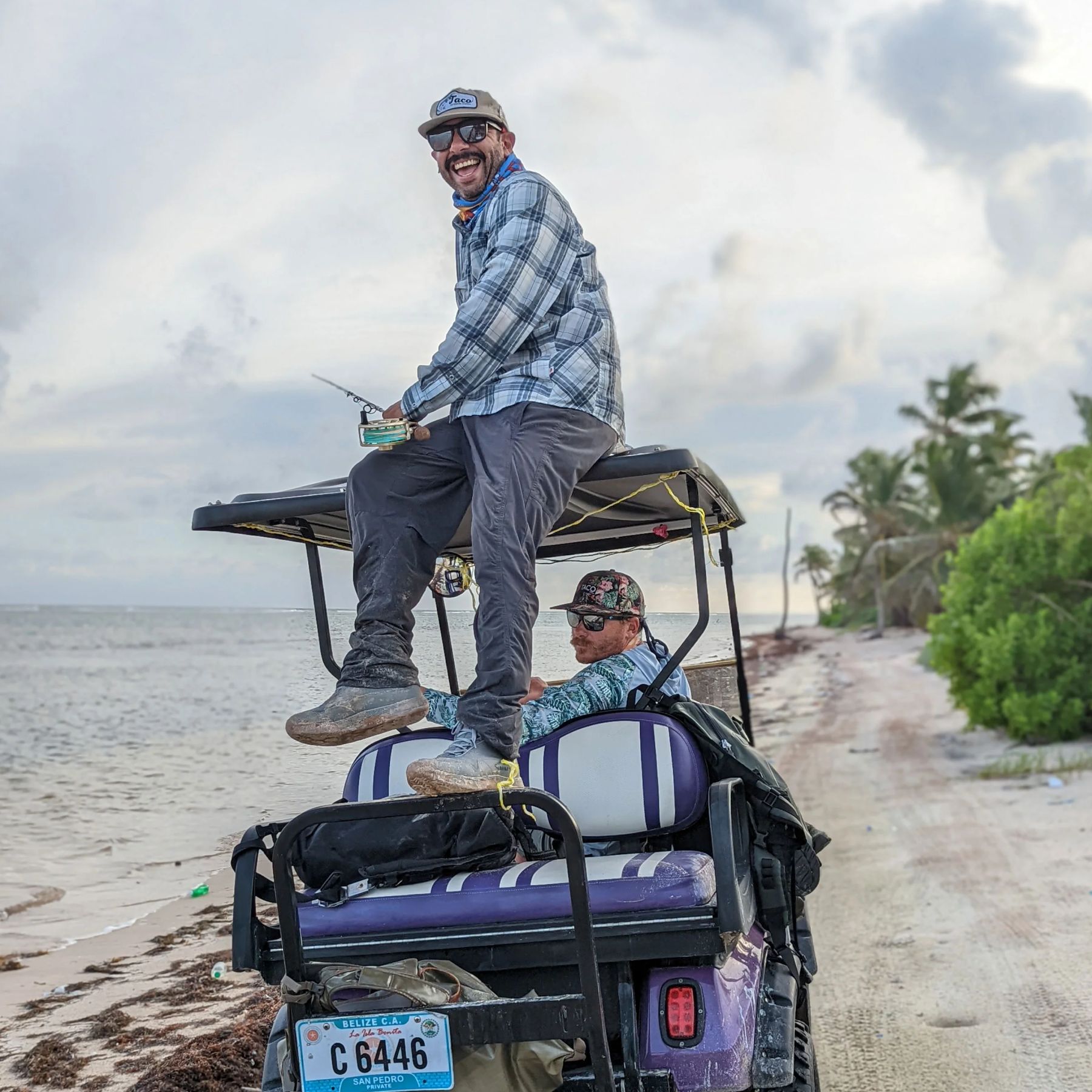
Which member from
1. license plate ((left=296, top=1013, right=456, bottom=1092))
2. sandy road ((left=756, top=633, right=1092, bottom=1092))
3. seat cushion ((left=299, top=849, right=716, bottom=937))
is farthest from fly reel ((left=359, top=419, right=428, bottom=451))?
sandy road ((left=756, top=633, right=1092, bottom=1092))

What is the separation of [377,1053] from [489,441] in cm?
161

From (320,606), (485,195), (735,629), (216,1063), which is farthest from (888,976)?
(485,195)

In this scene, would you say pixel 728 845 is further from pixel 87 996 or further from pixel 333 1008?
pixel 87 996

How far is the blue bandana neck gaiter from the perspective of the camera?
11.8ft

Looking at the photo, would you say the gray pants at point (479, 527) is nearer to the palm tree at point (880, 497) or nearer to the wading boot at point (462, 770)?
the wading boot at point (462, 770)

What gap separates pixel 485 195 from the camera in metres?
3.60

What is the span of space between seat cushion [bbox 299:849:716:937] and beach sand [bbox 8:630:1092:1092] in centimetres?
196

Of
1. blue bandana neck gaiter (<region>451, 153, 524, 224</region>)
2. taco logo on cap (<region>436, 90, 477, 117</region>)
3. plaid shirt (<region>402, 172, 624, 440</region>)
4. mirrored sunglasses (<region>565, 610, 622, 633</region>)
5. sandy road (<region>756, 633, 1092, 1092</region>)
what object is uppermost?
taco logo on cap (<region>436, 90, 477, 117</region>)

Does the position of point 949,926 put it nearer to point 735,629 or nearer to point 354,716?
point 735,629

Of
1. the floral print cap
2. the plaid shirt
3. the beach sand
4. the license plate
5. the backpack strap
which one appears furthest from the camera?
the beach sand

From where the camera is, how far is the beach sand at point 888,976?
4.83 m

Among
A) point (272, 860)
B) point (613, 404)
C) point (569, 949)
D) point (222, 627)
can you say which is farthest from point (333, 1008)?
point (222, 627)

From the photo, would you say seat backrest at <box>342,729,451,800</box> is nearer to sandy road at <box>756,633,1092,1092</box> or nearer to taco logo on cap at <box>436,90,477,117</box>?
taco logo on cap at <box>436,90,477,117</box>

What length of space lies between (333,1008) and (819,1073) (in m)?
2.71
